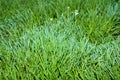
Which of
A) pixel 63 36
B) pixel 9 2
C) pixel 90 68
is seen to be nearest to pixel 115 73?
pixel 90 68

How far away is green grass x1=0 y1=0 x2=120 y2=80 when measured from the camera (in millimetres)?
1709

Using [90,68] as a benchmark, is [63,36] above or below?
above

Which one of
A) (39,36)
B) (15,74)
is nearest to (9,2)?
(39,36)

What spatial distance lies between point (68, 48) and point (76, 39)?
0.24m

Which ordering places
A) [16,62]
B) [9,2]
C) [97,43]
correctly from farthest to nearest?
[9,2], [97,43], [16,62]

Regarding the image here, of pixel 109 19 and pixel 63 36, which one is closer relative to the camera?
pixel 63 36

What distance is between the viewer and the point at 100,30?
2279 millimetres

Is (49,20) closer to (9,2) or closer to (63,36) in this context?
(63,36)

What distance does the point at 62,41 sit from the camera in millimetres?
1979

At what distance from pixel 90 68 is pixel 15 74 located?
501 mm

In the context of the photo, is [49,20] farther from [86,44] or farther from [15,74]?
[15,74]

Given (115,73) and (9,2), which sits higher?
(9,2)

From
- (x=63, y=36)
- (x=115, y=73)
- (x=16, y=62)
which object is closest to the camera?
(x=115, y=73)

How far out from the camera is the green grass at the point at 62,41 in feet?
5.61
